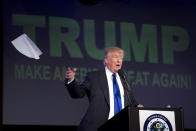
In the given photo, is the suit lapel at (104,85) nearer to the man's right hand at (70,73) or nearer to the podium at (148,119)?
the man's right hand at (70,73)

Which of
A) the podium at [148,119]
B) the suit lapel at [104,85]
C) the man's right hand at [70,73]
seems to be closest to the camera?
the podium at [148,119]

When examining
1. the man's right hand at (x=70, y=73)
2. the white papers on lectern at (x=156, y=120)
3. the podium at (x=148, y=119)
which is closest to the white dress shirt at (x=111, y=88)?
the man's right hand at (x=70, y=73)

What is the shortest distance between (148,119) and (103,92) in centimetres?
97

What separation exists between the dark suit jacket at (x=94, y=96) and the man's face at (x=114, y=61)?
10 centimetres

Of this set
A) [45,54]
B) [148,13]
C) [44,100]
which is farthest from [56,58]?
[148,13]

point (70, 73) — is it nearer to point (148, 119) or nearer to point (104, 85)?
point (104, 85)

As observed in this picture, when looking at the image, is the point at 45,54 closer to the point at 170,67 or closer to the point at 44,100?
the point at 44,100

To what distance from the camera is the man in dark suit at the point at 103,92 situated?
3.85 meters

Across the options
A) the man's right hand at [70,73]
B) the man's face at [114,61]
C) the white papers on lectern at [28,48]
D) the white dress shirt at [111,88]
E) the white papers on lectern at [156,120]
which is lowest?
the white papers on lectern at [156,120]

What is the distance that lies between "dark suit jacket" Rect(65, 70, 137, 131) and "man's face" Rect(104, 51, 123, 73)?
0.10 m

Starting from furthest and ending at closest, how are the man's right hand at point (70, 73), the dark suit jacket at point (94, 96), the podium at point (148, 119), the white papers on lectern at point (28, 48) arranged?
the white papers on lectern at point (28, 48), the dark suit jacket at point (94, 96), the man's right hand at point (70, 73), the podium at point (148, 119)

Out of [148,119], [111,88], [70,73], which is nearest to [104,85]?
[111,88]

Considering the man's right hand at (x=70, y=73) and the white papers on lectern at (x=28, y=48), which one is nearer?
the man's right hand at (x=70, y=73)

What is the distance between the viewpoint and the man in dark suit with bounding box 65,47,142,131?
12.6 feet
